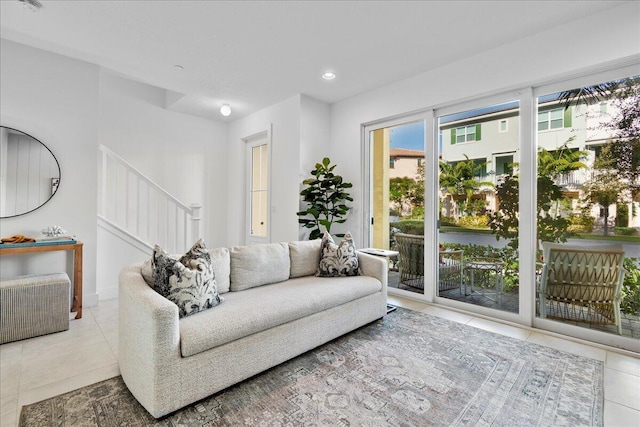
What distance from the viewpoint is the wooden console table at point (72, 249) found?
2826 mm

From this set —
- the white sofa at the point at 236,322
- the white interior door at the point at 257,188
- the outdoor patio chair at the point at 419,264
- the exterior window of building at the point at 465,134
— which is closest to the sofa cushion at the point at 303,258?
the white sofa at the point at 236,322

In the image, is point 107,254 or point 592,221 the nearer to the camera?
point 592,221

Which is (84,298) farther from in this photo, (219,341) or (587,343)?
(587,343)

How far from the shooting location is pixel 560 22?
264 centimetres

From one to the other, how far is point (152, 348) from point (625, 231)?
3582 millimetres

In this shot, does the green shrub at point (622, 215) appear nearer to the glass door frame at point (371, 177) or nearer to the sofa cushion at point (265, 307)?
the glass door frame at point (371, 177)

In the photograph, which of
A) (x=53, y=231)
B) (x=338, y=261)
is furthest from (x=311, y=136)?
(x=53, y=231)

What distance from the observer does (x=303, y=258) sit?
307 centimetres

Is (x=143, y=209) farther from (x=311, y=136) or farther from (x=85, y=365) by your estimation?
(x=85, y=365)

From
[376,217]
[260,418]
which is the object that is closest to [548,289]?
[376,217]

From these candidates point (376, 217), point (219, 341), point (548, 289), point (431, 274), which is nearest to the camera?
point (219, 341)

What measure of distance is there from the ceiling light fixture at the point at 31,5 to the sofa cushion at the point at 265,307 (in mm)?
2772

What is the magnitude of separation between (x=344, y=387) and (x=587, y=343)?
221cm

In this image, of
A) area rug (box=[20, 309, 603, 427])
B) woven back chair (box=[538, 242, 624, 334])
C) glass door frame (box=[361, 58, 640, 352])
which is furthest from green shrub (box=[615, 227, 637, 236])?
area rug (box=[20, 309, 603, 427])
